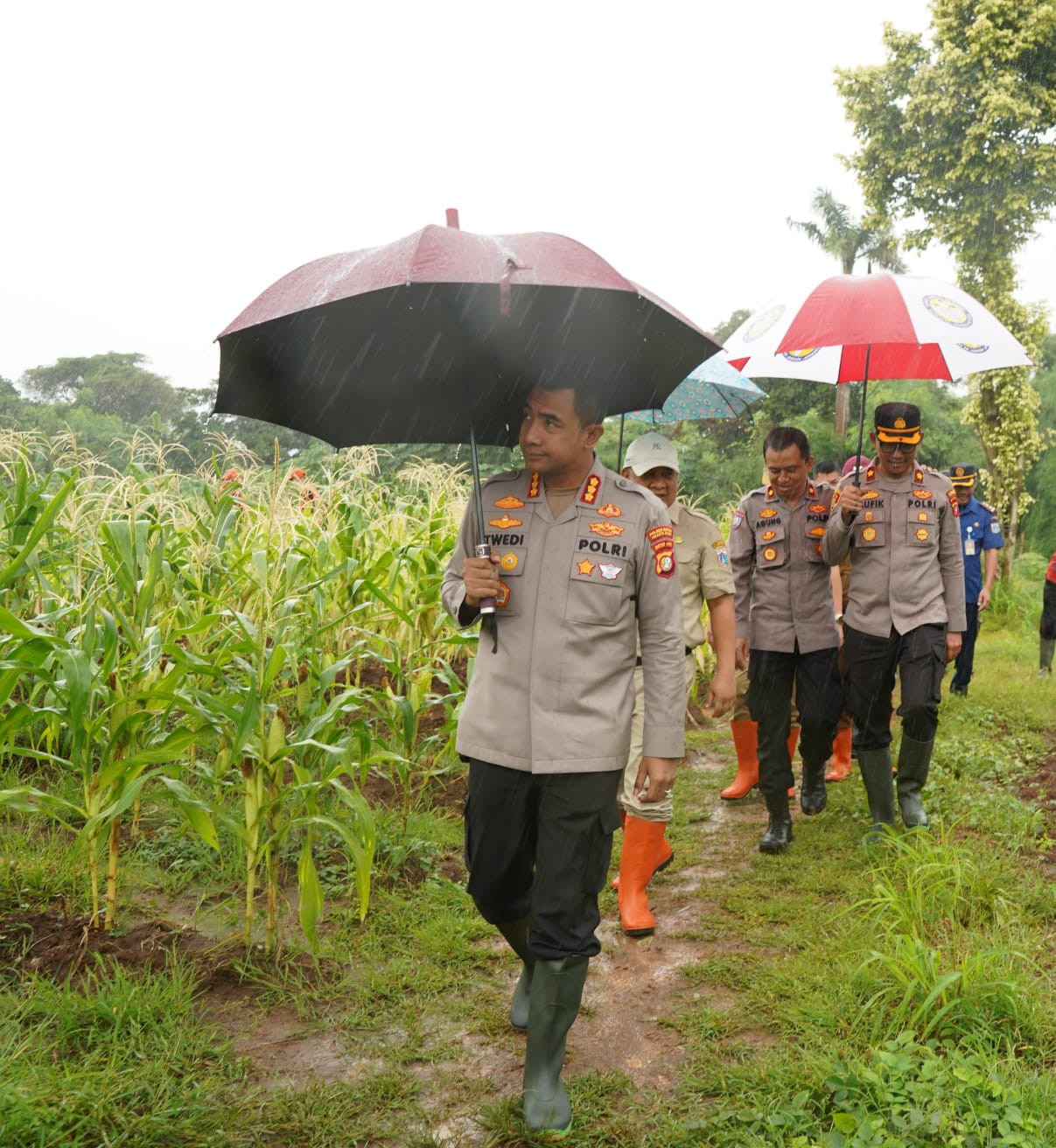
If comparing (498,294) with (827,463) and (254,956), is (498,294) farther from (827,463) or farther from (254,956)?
(827,463)

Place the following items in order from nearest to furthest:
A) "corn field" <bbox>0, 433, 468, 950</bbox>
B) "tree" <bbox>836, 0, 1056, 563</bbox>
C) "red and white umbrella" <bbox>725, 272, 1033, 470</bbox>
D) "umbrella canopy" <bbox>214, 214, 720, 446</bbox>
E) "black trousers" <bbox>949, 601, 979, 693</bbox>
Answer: "umbrella canopy" <bbox>214, 214, 720, 446</bbox> → "corn field" <bbox>0, 433, 468, 950</bbox> → "red and white umbrella" <bbox>725, 272, 1033, 470</bbox> → "black trousers" <bbox>949, 601, 979, 693</bbox> → "tree" <bbox>836, 0, 1056, 563</bbox>

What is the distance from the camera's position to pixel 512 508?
2.96 meters

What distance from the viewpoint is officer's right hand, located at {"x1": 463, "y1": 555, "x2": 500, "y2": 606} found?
2.72 metres

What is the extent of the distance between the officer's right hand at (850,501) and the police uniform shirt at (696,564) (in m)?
0.65

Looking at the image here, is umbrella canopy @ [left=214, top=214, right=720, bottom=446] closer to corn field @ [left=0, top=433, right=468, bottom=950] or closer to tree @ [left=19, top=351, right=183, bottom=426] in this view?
corn field @ [left=0, top=433, right=468, bottom=950]

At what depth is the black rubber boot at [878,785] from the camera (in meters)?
4.87

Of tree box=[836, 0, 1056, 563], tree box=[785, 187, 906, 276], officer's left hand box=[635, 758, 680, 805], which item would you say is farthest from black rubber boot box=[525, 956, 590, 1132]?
tree box=[785, 187, 906, 276]

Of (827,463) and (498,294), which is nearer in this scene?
(498,294)

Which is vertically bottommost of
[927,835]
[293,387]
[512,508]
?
[927,835]

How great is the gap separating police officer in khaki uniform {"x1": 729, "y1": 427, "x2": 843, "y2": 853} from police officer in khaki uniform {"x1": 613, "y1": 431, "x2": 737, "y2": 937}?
0.61m

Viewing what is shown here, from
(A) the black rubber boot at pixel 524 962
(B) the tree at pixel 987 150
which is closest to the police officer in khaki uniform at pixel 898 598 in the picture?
(A) the black rubber boot at pixel 524 962

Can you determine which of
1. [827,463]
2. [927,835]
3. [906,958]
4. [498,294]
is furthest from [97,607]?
[827,463]

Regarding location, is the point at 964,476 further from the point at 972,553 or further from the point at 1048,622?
the point at 1048,622

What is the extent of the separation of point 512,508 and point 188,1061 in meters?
1.79
